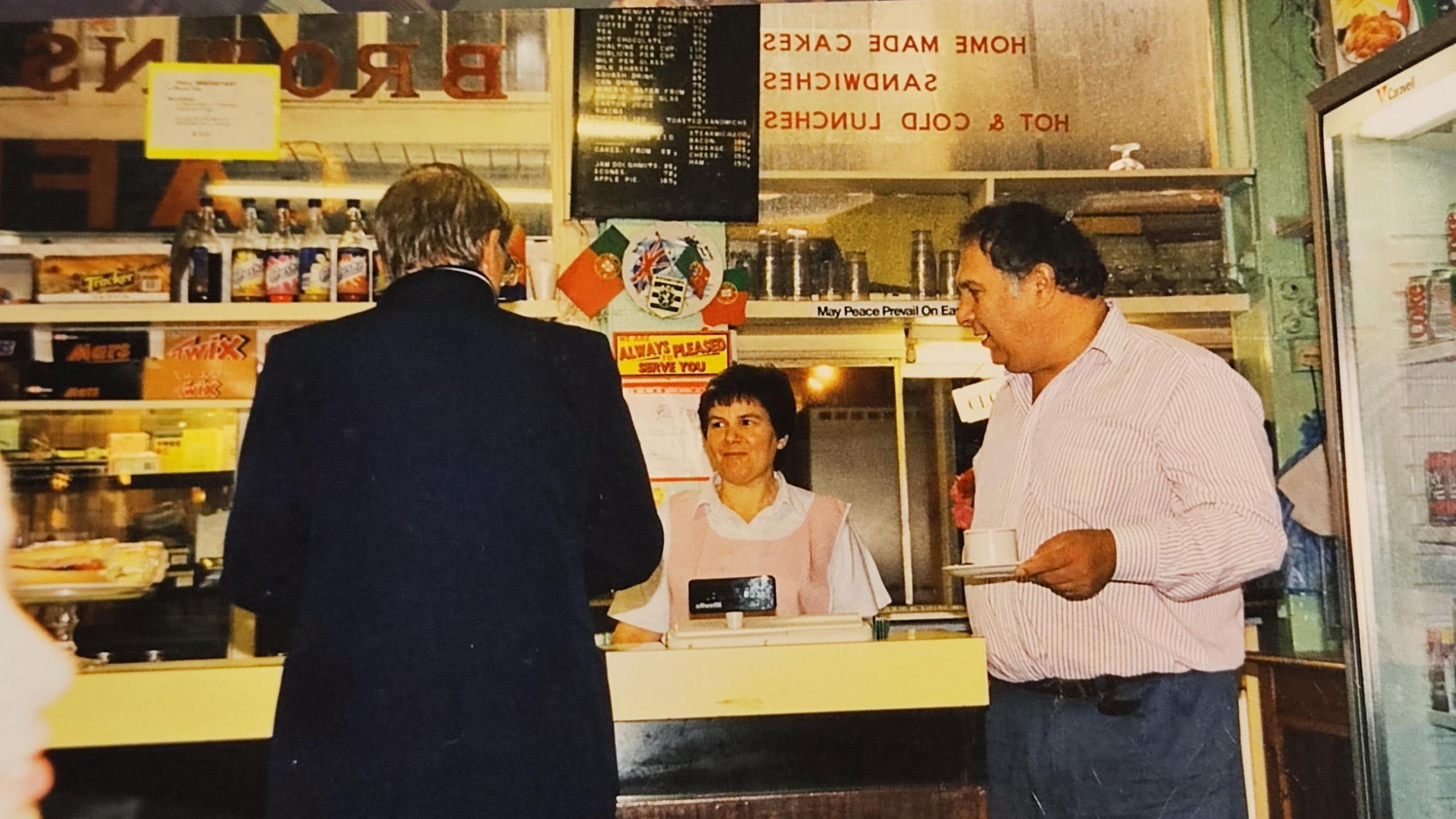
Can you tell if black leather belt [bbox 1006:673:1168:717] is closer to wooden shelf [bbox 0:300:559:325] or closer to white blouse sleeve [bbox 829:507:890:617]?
white blouse sleeve [bbox 829:507:890:617]

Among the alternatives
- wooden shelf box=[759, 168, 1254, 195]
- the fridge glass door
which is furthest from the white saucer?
wooden shelf box=[759, 168, 1254, 195]

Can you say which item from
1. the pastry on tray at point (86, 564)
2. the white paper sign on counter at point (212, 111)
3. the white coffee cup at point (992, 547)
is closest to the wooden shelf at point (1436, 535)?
the white coffee cup at point (992, 547)

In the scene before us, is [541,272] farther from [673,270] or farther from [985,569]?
[985,569]

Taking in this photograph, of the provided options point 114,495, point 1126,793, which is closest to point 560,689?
point 1126,793

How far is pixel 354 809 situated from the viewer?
1.46 metres

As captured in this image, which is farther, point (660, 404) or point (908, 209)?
point (908, 209)

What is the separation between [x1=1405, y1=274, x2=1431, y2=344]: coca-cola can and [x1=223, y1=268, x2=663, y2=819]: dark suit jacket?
1588 millimetres

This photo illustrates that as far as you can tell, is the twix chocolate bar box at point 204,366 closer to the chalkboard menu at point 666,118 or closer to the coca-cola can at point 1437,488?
the chalkboard menu at point 666,118

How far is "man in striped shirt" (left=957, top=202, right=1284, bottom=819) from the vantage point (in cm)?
192

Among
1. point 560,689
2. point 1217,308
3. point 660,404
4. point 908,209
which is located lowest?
point 560,689

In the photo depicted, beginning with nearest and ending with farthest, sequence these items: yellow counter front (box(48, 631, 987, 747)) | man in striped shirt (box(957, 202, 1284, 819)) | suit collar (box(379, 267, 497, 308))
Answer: suit collar (box(379, 267, 497, 308)) < yellow counter front (box(48, 631, 987, 747)) < man in striped shirt (box(957, 202, 1284, 819))

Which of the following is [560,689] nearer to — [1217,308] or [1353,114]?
[1353,114]

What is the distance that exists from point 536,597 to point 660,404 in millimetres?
1959

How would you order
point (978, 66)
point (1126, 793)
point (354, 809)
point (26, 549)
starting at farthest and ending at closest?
point (978, 66), point (26, 549), point (1126, 793), point (354, 809)
